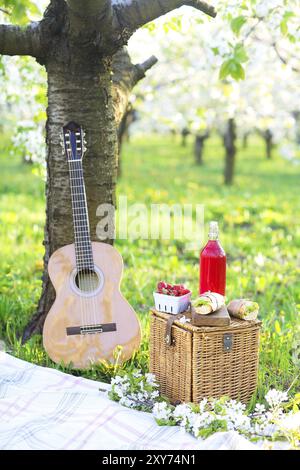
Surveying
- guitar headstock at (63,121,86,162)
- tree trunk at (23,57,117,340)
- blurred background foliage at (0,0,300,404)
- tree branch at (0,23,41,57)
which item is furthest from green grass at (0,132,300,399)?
tree branch at (0,23,41,57)

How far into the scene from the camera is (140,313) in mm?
5199

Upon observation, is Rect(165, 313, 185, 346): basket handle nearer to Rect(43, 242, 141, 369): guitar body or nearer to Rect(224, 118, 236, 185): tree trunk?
Rect(43, 242, 141, 369): guitar body

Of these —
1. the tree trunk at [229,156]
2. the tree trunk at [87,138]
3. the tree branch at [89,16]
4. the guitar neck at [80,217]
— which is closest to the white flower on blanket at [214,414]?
the guitar neck at [80,217]

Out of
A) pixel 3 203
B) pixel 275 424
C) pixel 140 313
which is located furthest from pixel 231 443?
pixel 3 203

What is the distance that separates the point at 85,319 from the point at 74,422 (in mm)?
906

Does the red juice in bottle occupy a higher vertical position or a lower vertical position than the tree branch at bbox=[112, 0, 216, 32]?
lower

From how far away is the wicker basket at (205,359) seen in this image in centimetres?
357

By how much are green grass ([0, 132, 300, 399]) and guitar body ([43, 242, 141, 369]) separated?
11cm

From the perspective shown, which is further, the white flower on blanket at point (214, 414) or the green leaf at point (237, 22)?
the green leaf at point (237, 22)

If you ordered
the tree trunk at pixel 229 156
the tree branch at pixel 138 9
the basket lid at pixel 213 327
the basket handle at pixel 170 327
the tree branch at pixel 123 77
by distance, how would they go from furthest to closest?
1. the tree trunk at pixel 229 156
2. the tree branch at pixel 123 77
3. the tree branch at pixel 138 9
4. the basket handle at pixel 170 327
5. the basket lid at pixel 213 327

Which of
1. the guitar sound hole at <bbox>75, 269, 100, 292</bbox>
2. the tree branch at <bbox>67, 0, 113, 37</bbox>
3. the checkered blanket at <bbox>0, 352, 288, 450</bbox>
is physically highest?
the tree branch at <bbox>67, 0, 113, 37</bbox>

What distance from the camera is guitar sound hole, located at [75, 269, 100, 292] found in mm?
4293

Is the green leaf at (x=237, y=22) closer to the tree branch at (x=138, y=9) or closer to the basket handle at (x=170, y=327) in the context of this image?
the tree branch at (x=138, y=9)
